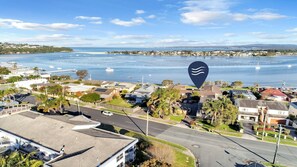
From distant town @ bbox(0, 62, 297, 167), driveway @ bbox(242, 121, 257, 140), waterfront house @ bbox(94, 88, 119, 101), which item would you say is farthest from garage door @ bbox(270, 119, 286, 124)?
waterfront house @ bbox(94, 88, 119, 101)

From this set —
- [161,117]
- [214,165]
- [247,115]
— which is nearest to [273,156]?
[214,165]

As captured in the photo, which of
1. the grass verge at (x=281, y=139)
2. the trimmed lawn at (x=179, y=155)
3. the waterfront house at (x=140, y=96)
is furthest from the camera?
the waterfront house at (x=140, y=96)

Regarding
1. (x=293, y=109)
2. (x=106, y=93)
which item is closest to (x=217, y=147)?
(x=293, y=109)

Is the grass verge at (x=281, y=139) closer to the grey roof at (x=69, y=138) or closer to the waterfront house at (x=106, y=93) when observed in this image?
the grey roof at (x=69, y=138)

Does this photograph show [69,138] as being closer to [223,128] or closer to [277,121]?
[223,128]

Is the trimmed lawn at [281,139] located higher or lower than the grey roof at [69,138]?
lower

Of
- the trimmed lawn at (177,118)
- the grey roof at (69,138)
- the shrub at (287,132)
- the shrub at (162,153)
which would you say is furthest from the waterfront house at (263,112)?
the grey roof at (69,138)

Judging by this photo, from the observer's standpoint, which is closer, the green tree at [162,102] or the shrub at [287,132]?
the shrub at [287,132]

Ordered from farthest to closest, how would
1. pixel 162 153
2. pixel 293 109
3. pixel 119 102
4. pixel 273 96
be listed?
pixel 273 96, pixel 119 102, pixel 293 109, pixel 162 153
